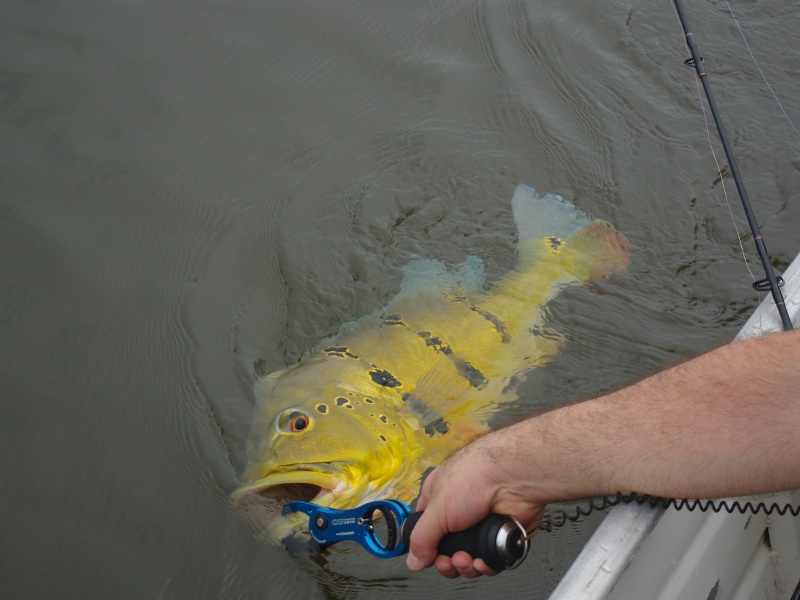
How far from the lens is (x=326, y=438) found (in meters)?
3.59

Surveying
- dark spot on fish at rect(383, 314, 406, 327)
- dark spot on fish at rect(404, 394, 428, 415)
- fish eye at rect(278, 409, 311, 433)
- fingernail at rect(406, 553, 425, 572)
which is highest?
fingernail at rect(406, 553, 425, 572)

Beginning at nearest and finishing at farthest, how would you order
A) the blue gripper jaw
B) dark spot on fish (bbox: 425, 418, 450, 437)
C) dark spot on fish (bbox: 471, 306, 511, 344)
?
the blue gripper jaw < dark spot on fish (bbox: 425, 418, 450, 437) < dark spot on fish (bbox: 471, 306, 511, 344)

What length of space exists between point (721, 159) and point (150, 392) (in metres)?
4.27

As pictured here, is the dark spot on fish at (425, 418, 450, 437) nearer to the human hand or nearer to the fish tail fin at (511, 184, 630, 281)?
the fish tail fin at (511, 184, 630, 281)

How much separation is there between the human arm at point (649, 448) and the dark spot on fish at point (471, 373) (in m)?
1.93

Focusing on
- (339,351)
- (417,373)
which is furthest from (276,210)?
(417,373)

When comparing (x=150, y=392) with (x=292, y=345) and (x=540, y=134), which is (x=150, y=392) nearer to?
(x=292, y=345)

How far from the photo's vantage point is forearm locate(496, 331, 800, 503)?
6.00 feet

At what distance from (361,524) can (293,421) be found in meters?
1.21

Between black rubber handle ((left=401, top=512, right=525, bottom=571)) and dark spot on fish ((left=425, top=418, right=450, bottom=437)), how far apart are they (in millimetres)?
1815

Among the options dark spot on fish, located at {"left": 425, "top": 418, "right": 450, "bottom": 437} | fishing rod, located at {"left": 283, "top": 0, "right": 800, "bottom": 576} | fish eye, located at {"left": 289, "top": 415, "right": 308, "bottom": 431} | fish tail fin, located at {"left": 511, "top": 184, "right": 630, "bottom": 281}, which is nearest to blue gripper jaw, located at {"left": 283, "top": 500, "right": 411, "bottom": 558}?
fishing rod, located at {"left": 283, "top": 0, "right": 800, "bottom": 576}

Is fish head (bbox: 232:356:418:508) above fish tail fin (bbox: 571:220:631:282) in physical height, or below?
below

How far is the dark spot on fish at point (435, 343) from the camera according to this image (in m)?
4.33

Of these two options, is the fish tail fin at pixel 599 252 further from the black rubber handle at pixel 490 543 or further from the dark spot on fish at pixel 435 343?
the black rubber handle at pixel 490 543
